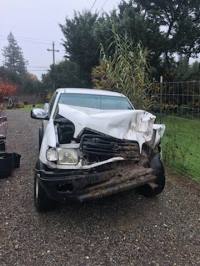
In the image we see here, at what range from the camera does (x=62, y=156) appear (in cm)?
445

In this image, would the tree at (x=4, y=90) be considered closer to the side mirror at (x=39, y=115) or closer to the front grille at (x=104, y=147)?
the side mirror at (x=39, y=115)

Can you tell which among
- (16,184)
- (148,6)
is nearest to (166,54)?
(148,6)

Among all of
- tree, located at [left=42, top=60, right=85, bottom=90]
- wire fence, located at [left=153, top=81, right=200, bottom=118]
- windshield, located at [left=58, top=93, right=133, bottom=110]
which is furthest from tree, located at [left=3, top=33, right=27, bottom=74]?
windshield, located at [left=58, top=93, right=133, bottom=110]

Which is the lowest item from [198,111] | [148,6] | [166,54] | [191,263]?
[191,263]

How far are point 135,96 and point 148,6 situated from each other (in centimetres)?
1355

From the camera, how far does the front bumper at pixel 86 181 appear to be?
4266 mm

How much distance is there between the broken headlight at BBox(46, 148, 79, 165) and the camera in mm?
4422

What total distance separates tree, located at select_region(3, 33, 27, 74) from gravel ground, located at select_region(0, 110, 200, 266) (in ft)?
274

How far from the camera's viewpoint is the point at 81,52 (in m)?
23.2

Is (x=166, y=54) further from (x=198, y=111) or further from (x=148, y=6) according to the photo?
(x=198, y=111)

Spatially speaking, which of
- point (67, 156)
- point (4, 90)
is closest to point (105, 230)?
point (67, 156)

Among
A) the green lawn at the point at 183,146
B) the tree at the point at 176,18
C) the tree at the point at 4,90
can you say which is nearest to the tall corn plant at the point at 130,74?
the green lawn at the point at 183,146

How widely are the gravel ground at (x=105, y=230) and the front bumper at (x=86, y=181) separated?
0.44 meters

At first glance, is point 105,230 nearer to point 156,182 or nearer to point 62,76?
point 156,182
